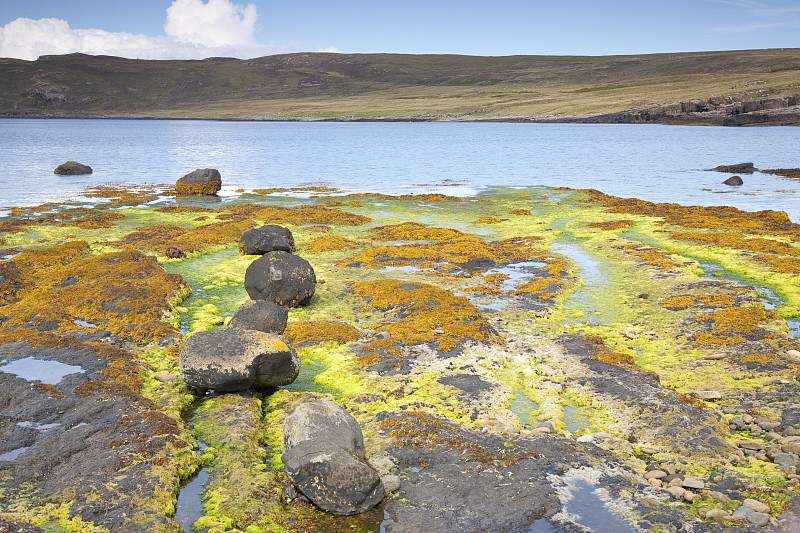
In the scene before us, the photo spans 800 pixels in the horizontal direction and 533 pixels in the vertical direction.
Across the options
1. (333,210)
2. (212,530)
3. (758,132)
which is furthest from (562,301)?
(758,132)

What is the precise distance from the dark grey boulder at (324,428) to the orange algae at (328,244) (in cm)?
1745

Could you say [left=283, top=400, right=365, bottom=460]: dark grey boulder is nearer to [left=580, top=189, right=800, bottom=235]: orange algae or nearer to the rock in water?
the rock in water

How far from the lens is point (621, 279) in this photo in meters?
23.7

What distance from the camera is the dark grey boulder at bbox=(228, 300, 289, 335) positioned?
55.7ft

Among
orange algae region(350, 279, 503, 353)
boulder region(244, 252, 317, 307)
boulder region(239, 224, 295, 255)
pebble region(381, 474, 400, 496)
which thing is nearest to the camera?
pebble region(381, 474, 400, 496)

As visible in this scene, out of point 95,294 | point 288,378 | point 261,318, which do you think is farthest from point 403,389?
point 95,294

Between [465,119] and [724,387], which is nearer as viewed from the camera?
[724,387]

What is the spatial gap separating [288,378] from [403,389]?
2.75 metres

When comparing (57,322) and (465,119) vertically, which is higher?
(465,119)

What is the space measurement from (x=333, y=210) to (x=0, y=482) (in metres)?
31.6

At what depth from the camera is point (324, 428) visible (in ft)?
36.1

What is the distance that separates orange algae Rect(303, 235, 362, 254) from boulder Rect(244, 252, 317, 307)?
7652mm

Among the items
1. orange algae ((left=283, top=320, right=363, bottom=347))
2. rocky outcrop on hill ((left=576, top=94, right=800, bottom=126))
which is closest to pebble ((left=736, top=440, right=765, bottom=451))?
orange algae ((left=283, top=320, right=363, bottom=347))

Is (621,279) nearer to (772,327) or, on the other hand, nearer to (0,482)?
(772,327)
